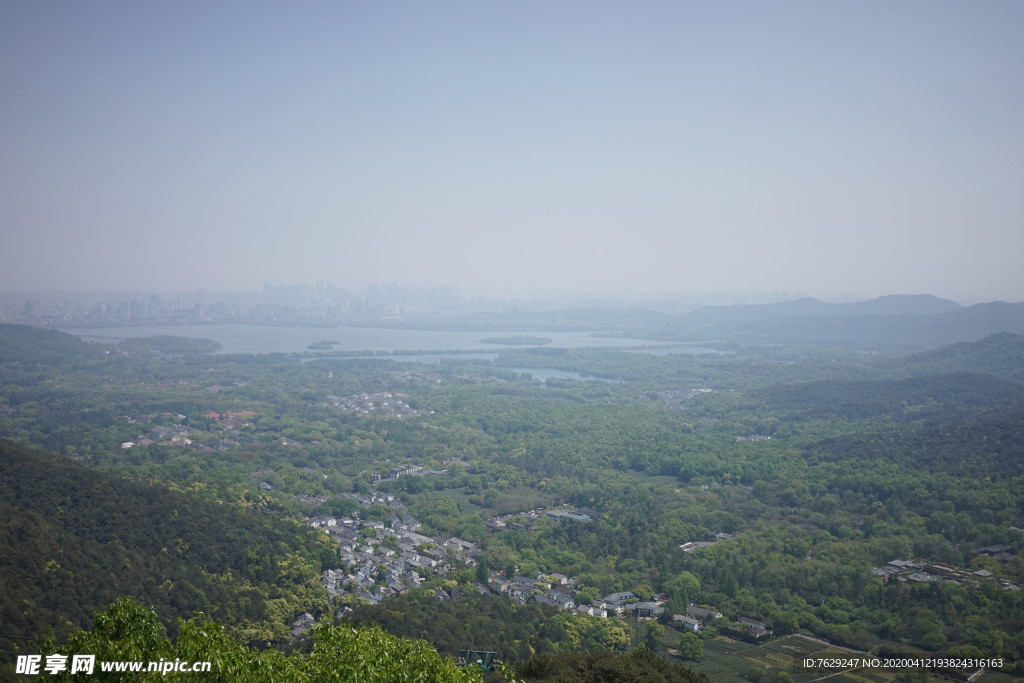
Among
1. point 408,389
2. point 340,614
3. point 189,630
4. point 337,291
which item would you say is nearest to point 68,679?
point 189,630

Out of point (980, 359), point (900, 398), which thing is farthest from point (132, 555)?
point (980, 359)

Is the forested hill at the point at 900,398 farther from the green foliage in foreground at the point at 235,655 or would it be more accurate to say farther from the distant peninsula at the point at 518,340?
the distant peninsula at the point at 518,340

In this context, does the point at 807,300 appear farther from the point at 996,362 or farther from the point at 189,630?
the point at 189,630

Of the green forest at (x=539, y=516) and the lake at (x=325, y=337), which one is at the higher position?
the lake at (x=325, y=337)

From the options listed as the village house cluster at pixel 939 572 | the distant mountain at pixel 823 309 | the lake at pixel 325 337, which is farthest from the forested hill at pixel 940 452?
the distant mountain at pixel 823 309

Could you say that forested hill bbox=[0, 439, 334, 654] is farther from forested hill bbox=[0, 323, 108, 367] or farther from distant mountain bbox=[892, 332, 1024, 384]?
distant mountain bbox=[892, 332, 1024, 384]

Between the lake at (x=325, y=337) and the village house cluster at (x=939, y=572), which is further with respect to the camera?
the lake at (x=325, y=337)

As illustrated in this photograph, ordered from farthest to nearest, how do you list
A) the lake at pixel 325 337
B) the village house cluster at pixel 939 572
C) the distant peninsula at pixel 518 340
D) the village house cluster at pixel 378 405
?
the distant peninsula at pixel 518 340
the lake at pixel 325 337
the village house cluster at pixel 378 405
the village house cluster at pixel 939 572
